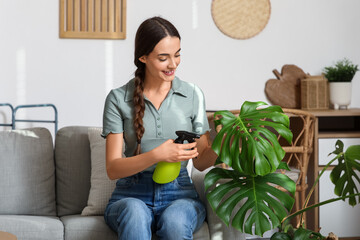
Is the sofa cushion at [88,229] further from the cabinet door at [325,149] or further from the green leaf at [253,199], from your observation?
the cabinet door at [325,149]

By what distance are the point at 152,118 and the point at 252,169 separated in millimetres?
A: 483

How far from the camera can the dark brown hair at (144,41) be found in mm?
2031

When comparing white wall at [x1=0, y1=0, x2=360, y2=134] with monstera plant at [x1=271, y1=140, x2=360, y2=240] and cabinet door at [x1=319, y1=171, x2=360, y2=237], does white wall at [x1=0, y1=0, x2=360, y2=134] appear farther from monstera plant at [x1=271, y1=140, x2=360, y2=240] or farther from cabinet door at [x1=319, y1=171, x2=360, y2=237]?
monstera plant at [x1=271, y1=140, x2=360, y2=240]

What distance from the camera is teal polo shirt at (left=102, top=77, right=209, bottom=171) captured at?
212 centimetres

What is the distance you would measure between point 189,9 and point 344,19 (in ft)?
3.88

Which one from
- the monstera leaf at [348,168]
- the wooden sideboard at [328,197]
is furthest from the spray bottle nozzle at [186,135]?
the wooden sideboard at [328,197]

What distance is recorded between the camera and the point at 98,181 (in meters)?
2.50

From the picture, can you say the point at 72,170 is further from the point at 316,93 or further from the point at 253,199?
the point at 316,93

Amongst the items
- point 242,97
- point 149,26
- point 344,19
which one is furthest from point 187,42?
point 149,26

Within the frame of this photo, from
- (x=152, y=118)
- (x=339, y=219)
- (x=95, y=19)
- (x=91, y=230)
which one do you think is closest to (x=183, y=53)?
(x=95, y=19)

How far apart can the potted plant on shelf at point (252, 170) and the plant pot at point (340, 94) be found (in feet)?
6.63

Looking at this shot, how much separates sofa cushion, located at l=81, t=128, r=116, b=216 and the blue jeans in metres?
0.31

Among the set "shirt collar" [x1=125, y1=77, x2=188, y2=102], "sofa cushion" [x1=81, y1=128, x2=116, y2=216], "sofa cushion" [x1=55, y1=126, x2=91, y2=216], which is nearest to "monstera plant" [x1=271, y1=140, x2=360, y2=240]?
"shirt collar" [x1=125, y1=77, x2=188, y2=102]

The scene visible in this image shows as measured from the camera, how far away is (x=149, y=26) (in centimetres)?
204
